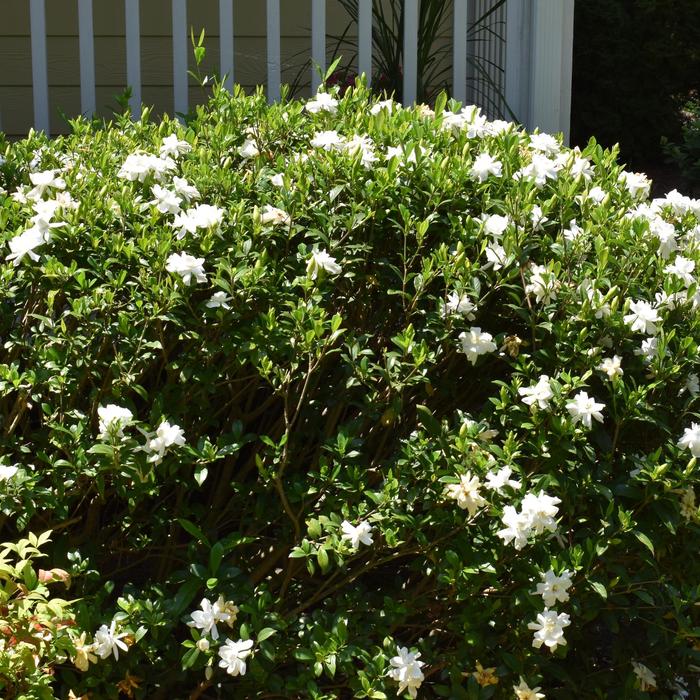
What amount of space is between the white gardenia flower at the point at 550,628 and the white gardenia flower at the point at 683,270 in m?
0.81

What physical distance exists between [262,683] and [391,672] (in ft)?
0.90

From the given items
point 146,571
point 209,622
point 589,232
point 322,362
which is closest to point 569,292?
point 589,232

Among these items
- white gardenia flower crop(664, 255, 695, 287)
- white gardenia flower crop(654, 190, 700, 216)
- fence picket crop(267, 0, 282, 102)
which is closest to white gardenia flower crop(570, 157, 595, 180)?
white gardenia flower crop(654, 190, 700, 216)

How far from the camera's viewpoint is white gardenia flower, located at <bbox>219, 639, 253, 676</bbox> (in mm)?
2203

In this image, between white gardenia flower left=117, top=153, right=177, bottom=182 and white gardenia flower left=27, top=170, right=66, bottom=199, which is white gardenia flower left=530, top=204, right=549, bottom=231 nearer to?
white gardenia flower left=117, top=153, right=177, bottom=182

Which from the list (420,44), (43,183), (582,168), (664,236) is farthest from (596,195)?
(420,44)

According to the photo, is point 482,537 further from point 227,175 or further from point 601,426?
point 227,175

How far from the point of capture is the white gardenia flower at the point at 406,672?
2.29 meters

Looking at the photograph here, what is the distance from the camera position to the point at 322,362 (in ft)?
8.08

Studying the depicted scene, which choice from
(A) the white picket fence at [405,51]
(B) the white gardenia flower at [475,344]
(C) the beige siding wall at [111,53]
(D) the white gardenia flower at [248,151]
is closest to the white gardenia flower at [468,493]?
(B) the white gardenia flower at [475,344]

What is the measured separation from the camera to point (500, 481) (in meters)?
2.21

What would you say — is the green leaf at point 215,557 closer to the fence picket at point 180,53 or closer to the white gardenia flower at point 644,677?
the white gardenia flower at point 644,677

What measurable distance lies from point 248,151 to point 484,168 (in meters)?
0.65

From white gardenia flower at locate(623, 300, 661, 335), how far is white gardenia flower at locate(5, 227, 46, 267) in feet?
4.19
